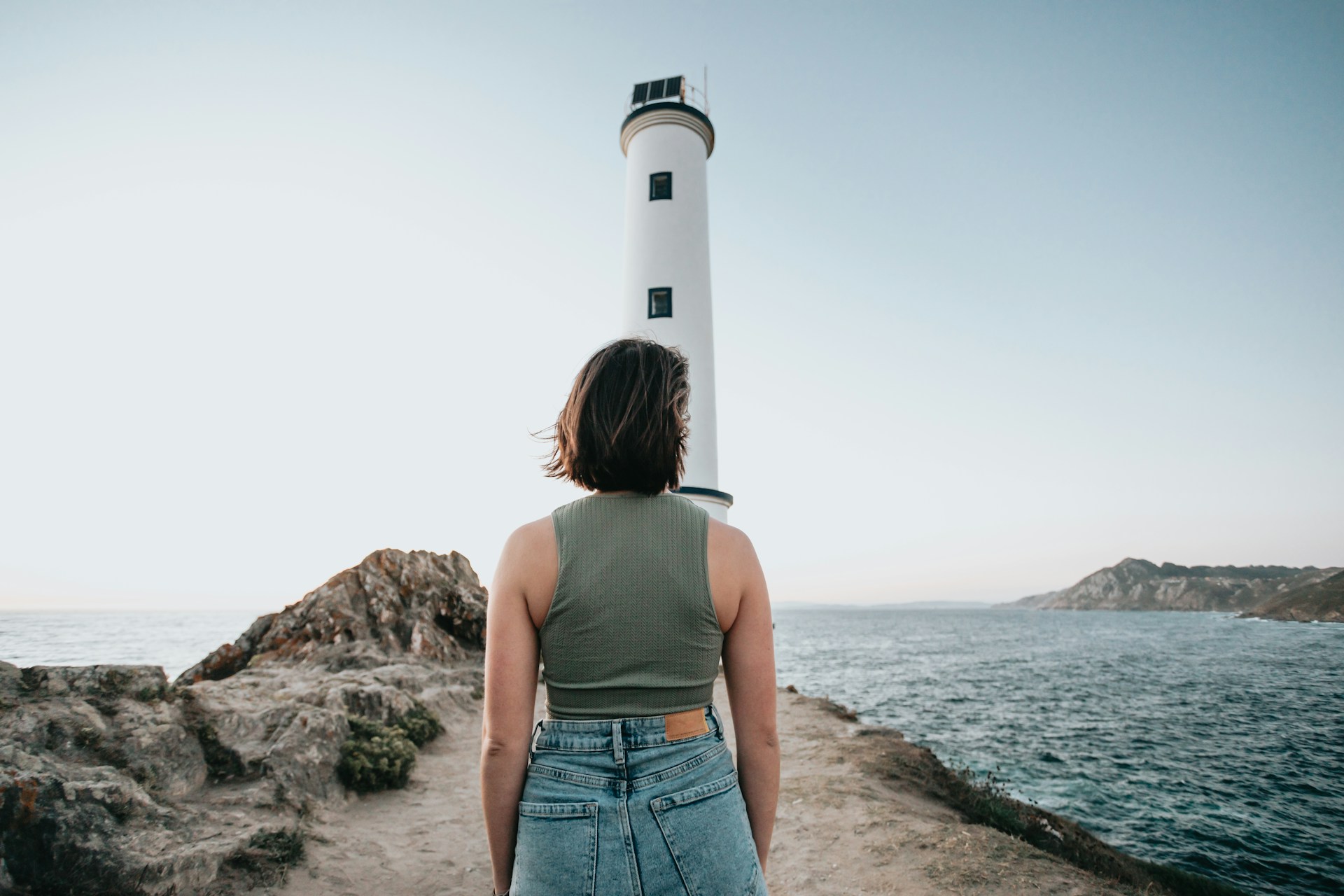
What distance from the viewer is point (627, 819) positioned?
1.47 meters

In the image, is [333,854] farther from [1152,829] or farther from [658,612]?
[1152,829]

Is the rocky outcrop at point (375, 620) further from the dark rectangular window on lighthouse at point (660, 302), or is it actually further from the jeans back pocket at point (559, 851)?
the jeans back pocket at point (559, 851)

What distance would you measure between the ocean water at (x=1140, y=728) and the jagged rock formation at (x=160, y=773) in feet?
1.86

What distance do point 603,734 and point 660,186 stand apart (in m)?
15.6

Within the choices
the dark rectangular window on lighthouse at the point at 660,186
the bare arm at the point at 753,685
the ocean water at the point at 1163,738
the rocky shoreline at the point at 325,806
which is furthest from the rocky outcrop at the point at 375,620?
the bare arm at the point at 753,685

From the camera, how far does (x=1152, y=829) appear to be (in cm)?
1062

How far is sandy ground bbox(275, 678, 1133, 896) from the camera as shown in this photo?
5.40 m

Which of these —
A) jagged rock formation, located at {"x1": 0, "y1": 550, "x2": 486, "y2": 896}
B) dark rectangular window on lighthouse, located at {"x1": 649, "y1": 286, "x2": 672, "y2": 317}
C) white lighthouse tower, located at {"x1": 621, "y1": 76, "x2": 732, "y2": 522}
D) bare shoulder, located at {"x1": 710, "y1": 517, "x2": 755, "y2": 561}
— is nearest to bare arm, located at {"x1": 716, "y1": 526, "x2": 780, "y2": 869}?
bare shoulder, located at {"x1": 710, "y1": 517, "x2": 755, "y2": 561}

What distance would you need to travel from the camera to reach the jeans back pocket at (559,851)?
1448 mm

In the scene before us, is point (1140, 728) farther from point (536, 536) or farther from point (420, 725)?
point (536, 536)

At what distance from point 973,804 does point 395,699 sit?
28.1 feet

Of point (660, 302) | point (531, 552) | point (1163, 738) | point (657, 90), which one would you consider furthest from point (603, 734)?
point (1163, 738)

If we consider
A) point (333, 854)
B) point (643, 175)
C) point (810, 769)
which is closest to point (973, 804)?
point (810, 769)

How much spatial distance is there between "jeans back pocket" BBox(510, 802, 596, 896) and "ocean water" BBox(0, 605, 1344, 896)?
6.30 m
